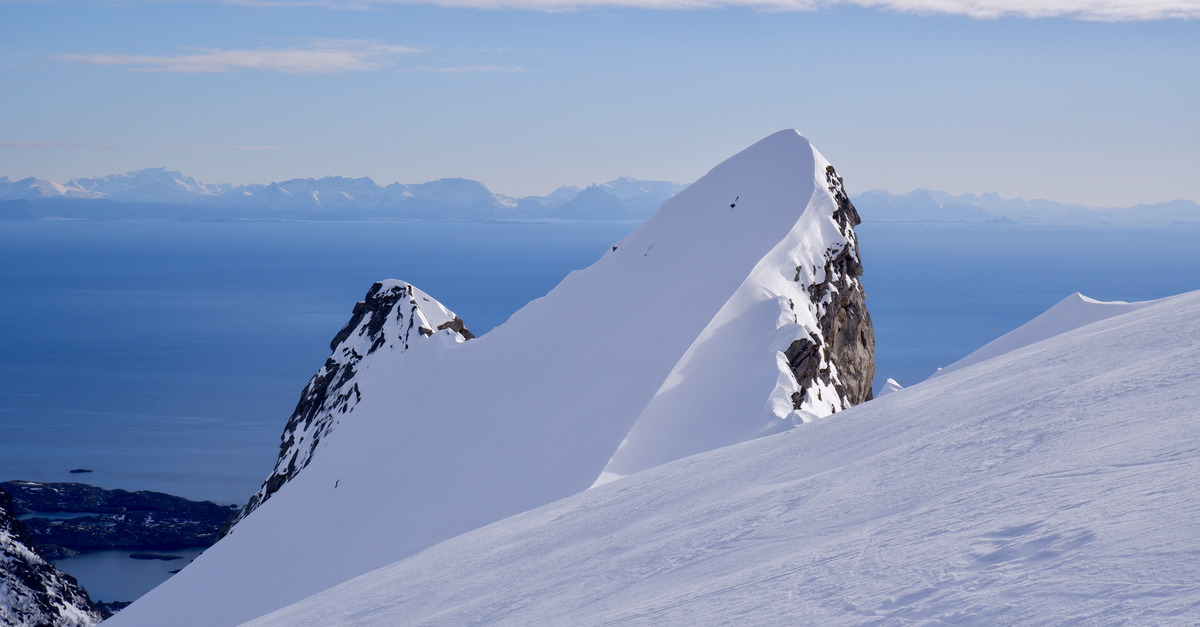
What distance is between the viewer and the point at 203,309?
137 metres

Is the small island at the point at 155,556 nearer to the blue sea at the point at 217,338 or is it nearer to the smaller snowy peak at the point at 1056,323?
the blue sea at the point at 217,338

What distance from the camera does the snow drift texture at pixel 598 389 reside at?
1709 centimetres

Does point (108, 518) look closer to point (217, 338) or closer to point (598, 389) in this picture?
point (598, 389)

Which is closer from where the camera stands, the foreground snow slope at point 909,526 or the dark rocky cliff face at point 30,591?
the foreground snow slope at point 909,526

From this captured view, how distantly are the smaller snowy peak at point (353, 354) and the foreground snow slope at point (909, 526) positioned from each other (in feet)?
65.3

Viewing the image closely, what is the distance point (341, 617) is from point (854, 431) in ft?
17.0

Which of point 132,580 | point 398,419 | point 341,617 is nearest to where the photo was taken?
point 341,617

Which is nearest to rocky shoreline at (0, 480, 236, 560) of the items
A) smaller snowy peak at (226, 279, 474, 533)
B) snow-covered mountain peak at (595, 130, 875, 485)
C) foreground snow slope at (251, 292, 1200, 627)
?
smaller snowy peak at (226, 279, 474, 533)

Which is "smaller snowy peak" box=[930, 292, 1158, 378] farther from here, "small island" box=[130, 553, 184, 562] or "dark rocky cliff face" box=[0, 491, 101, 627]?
"small island" box=[130, 553, 184, 562]

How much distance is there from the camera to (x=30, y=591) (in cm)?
2558

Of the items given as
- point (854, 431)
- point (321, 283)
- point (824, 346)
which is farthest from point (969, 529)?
point (321, 283)

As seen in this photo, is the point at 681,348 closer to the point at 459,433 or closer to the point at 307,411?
the point at 459,433

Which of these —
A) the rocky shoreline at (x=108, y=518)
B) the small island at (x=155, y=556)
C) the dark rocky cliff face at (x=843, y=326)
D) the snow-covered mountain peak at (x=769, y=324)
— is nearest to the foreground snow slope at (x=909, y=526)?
the snow-covered mountain peak at (x=769, y=324)

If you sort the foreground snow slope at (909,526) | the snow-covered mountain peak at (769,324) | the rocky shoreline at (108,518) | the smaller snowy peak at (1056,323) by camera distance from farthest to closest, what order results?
the rocky shoreline at (108,518) < the smaller snowy peak at (1056,323) < the snow-covered mountain peak at (769,324) < the foreground snow slope at (909,526)
